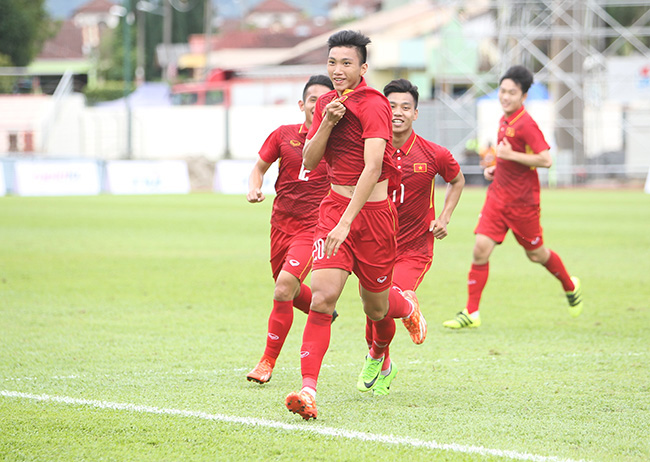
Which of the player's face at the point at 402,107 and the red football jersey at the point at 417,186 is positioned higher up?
the player's face at the point at 402,107

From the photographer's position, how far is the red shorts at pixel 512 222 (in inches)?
376

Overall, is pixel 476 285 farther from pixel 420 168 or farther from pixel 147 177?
pixel 147 177

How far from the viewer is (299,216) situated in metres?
7.14

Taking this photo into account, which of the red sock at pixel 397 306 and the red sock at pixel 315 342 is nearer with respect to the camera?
the red sock at pixel 315 342

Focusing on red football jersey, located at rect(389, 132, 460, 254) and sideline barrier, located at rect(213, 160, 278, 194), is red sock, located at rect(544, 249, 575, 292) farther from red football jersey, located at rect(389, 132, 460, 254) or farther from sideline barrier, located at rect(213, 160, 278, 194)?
sideline barrier, located at rect(213, 160, 278, 194)

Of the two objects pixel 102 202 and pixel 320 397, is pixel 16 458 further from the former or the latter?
pixel 102 202

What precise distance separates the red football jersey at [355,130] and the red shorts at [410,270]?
1.37m

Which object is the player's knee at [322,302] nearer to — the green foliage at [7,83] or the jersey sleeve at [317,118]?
the jersey sleeve at [317,118]

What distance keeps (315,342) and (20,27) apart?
181 ft

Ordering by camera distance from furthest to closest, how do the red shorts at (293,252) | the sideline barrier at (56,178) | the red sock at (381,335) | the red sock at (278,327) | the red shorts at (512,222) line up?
the sideline barrier at (56,178) < the red shorts at (512,222) < the red shorts at (293,252) < the red sock at (278,327) < the red sock at (381,335)

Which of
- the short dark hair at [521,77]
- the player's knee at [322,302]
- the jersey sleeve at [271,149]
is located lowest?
the player's knee at [322,302]

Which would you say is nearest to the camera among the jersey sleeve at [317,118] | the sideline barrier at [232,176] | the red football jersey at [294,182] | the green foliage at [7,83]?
the jersey sleeve at [317,118]

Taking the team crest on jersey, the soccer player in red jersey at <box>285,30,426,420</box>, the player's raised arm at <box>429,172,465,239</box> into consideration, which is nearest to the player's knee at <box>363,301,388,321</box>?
the soccer player in red jersey at <box>285,30,426,420</box>

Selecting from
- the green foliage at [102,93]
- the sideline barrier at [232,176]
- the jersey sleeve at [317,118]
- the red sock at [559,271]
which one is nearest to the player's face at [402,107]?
the jersey sleeve at [317,118]
